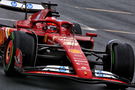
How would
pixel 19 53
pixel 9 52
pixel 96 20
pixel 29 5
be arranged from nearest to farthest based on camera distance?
pixel 19 53, pixel 9 52, pixel 29 5, pixel 96 20

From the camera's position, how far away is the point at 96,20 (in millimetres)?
20688

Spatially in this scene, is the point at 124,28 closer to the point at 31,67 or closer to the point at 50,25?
the point at 50,25

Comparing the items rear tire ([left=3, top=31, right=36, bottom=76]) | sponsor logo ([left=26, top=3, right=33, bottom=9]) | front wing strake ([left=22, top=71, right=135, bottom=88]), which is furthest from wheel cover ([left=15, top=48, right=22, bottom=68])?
sponsor logo ([left=26, top=3, right=33, bottom=9])

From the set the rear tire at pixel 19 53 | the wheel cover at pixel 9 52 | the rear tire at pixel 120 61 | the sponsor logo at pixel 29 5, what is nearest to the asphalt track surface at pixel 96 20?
the rear tire at pixel 19 53

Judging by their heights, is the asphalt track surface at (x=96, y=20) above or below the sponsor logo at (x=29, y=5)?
below

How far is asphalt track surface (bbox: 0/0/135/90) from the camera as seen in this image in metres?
9.81

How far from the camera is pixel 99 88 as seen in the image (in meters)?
9.97

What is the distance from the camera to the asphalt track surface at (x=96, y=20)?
9.81m

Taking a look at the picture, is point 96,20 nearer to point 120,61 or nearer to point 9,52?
point 9,52

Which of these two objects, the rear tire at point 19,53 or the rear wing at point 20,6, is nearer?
the rear tire at point 19,53

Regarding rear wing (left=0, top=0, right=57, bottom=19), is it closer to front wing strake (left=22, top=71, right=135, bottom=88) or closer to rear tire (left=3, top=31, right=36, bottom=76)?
rear tire (left=3, top=31, right=36, bottom=76)

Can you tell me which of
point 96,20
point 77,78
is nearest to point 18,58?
point 77,78

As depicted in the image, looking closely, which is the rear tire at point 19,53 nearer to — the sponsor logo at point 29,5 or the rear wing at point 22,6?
the rear wing at point 22,6

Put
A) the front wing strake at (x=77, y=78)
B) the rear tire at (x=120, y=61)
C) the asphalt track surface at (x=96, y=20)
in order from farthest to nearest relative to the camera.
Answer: the asphalt track surface at (x=96, y=20) → the rear tire at (x=120, y=61) → the front wing strake at (x=77, y=78)
